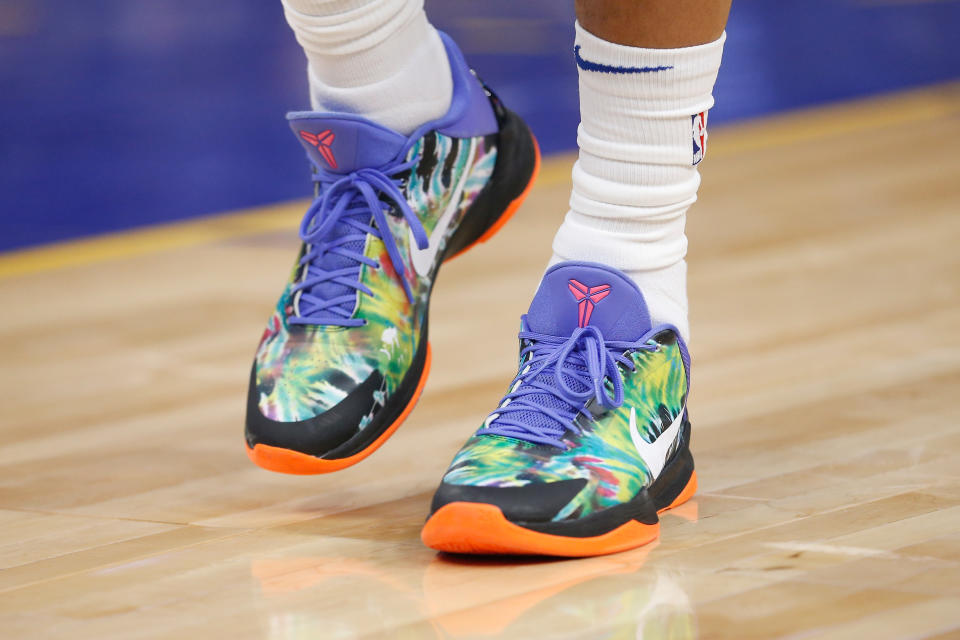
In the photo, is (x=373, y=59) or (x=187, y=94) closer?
(x=373, y=59)

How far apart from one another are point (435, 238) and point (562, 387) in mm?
273

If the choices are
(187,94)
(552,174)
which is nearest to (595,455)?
(552,174)

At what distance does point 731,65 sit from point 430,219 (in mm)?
3042

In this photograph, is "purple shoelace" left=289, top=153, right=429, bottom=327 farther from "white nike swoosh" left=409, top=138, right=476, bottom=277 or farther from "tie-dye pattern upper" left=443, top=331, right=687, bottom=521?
"tie-dye pattern upper" left=443, top=331, right=687, bottom=521

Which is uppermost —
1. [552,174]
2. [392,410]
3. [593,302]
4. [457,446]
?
[593,302]

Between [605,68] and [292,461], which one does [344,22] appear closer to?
[605,68]

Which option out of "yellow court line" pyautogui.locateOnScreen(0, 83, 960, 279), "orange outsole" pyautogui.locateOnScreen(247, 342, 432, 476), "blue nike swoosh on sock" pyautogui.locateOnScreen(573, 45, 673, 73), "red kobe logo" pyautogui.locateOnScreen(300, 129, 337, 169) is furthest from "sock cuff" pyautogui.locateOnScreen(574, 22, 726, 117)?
"yellow court line" pyautogui.locateOnScreen(0, 83, 960, 279)

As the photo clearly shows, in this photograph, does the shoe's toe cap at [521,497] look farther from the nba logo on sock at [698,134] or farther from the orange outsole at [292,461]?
the nba logo on sock at [698,134]

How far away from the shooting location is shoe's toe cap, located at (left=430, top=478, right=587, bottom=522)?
85 centimetres

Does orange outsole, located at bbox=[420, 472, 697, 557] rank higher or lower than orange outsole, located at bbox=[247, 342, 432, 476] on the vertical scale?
higher

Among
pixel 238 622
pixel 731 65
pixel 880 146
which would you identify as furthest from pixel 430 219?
pixel 731 65

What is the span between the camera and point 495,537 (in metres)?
0.85

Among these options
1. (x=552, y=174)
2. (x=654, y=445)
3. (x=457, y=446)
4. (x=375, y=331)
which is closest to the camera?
(x=654, y=445)

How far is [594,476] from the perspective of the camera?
89cm
